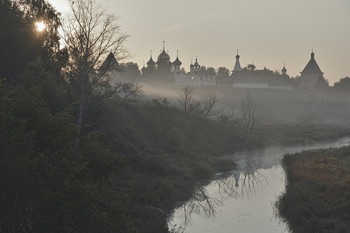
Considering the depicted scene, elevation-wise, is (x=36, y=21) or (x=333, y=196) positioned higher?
(x=36, y=21)

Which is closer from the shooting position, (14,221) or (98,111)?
(14,221)

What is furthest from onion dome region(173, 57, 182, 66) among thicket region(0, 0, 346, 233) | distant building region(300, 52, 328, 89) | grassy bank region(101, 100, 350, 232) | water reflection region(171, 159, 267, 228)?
water reflection region(171, 159, 267, 228)

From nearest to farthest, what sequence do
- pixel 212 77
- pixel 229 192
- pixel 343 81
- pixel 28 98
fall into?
pixel 28 98 < pixel 229 192 < pixel 212 77 < pixel 343 81

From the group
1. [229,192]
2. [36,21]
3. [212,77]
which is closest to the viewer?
[229,192]

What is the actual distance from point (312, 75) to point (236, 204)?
85.5 m

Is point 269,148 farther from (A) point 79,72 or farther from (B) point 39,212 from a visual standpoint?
(B) point 39,212

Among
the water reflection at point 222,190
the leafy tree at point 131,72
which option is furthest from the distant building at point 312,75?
the water reflection at point 222,190

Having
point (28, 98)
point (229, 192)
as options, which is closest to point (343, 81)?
point (229, 192)

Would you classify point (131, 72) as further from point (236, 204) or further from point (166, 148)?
point (236, 204)

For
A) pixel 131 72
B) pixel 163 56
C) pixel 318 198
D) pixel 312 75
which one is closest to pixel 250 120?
pixel 163 56

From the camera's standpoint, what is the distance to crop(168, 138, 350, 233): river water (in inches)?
680

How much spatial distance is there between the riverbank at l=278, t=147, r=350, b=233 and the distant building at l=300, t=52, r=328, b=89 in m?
74.7

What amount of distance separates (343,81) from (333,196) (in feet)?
391

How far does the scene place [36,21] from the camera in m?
25.4
